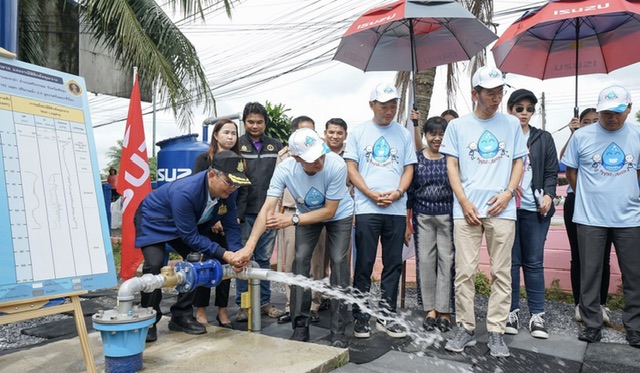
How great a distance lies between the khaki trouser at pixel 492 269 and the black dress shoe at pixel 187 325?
2048 millimetres

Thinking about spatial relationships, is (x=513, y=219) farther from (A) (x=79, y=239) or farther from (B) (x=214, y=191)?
(A) (x=79, y=239)

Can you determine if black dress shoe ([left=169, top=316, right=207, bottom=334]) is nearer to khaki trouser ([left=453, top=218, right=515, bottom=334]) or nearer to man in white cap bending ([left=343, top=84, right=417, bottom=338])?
man in white cap bending ([left=343, top=84, right=417, bottom=338])

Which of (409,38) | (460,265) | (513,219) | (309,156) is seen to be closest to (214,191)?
(309,156)

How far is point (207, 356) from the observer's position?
140 inches

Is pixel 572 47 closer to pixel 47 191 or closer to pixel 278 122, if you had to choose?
pixel 47 191

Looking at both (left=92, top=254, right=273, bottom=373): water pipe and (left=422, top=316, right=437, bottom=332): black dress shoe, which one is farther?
(left=422, top=316, right=437, bottom=332): black dress shoe

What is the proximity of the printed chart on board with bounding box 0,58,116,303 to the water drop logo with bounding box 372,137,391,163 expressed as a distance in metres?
2.20

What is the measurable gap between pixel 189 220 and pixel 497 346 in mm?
2439

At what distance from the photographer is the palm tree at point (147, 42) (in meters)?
9.12

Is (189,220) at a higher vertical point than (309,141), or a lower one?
lower

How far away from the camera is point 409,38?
5.64 metres

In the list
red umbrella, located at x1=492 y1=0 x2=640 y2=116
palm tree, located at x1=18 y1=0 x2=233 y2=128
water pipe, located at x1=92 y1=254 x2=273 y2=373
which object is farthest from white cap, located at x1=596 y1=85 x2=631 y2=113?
palm tree, located at x1=18 y1=0 x2=233 y2=128

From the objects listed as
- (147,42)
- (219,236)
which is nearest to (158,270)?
(219,236)

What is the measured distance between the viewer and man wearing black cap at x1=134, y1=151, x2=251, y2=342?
12.2 ft
